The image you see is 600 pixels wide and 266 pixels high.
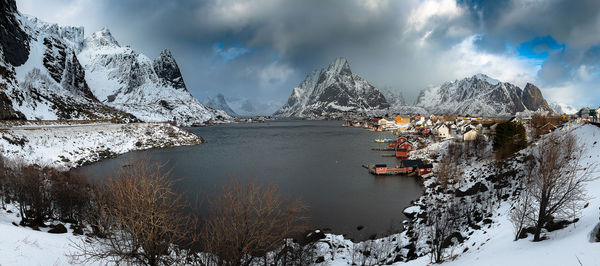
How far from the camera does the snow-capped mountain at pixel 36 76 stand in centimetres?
7906

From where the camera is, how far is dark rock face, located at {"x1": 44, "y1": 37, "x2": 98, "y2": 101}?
4893 inches

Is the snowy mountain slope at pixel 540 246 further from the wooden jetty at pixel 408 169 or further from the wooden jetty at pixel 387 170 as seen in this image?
the wooden jetty at pixel 387 170

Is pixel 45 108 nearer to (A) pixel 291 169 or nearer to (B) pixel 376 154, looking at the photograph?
(A) pixel 291 169

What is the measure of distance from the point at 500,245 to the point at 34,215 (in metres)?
32.0

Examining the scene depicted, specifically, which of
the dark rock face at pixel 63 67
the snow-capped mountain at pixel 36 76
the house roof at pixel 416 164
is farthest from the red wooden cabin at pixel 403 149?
the dark rock face at pixel 63 67

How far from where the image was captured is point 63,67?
13362 centimetres

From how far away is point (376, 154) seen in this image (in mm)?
66875

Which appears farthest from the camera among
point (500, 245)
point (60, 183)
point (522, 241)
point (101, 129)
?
point (101, 129)

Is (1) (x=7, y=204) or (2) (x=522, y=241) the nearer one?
(2) (x=522, y=241)

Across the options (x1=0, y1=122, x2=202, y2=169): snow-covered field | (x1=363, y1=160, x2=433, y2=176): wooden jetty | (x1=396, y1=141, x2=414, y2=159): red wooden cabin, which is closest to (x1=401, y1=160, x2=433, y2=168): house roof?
(x1=363, y1=160, x2=433, y2=176): wooden jetty

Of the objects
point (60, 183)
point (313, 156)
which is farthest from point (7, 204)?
point (313, 156)

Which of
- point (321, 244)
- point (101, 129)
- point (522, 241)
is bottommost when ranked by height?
point (321, 244)

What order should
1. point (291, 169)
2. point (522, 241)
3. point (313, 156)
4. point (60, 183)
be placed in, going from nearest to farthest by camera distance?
point (522, 241)
point (60, 183)
point (291, 169)
point (313, 156)

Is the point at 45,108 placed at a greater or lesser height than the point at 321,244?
greater
